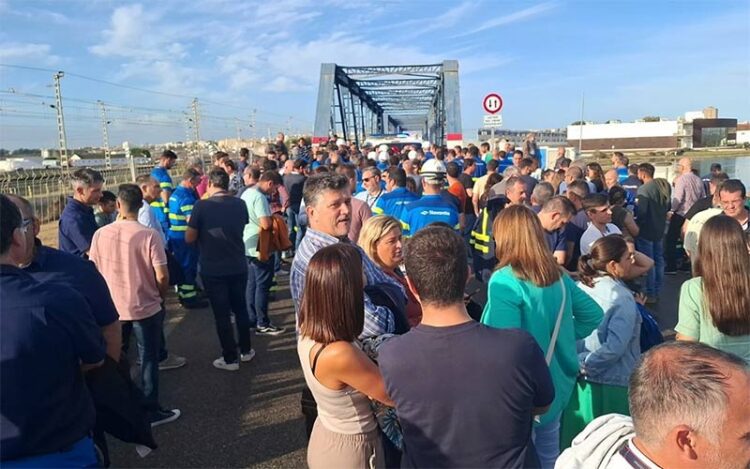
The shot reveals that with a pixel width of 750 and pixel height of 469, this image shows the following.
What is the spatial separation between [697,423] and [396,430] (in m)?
1.20

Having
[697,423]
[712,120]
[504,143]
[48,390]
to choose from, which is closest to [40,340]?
[48,390]

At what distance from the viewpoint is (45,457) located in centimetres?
189

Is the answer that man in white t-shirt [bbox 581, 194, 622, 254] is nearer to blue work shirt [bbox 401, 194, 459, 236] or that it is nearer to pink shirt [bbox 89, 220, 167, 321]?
blue work shirt [bbox 401, 194, 459, 236]

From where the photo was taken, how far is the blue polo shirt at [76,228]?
164 inches

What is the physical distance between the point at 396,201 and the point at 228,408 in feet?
9.27

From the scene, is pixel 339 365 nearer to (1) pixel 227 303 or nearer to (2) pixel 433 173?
(1) pixel 227 303

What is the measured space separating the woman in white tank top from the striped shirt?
0.61ft

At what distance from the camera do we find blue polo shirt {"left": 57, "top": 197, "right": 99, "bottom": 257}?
4156 millimetres

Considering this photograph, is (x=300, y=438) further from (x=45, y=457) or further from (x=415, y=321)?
(x=45, y=457)

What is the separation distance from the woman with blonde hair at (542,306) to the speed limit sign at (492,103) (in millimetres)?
8910

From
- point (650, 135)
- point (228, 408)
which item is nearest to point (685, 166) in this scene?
point (228, 408)

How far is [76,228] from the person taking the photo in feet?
13.6

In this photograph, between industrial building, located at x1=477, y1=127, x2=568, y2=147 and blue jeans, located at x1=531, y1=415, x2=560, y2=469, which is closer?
blue jeans, located at x1=531, y1=415, x2=560, y2=469

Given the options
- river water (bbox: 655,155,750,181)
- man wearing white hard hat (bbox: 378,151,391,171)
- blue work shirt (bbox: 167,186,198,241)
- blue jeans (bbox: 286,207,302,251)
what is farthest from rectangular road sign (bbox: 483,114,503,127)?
blue work shirt (bbox: 167,186,198,241)
